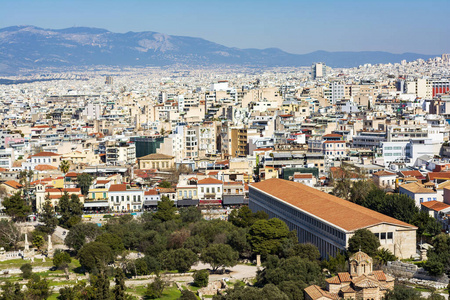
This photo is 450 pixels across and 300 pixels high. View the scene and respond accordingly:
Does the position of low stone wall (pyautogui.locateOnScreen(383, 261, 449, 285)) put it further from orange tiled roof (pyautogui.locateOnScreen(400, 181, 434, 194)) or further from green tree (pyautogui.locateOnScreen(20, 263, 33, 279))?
green tree (pyautogui.locateOnScreen(20, 263, 33, 279))

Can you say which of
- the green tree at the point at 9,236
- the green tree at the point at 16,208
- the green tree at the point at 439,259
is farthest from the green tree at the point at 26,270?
the green tree at the point at 439,259

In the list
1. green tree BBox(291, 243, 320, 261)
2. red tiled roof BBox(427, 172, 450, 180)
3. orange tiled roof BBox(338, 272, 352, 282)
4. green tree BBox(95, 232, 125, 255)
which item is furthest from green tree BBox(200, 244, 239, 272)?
A: red tiled roof BBox(427, 172, 450, 180)

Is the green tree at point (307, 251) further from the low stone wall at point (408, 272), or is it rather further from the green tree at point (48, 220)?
the green tree at point (48, 220)

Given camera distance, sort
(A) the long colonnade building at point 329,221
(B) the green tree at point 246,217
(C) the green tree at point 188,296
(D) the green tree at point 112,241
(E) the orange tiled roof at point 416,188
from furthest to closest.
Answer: (E) the orange tiled roof at point 416,188 → (B) the green tree at point 246,217 → (D) the green tree at point 112,241 → (A) the long colonnade building at point 329,221 → (C) the green tree at point 188,296

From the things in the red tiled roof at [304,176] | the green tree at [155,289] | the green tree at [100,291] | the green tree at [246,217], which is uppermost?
the red tiled roof at [304,176]

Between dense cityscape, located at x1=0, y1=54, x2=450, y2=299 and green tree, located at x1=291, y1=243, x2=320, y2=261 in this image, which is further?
green tree, located at x1=291, y1=243, x2=320, y2=261

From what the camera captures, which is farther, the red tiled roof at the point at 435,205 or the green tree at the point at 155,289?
the red tiled roof at the point at 435,205

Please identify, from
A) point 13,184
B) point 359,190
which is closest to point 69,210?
point 13,184
